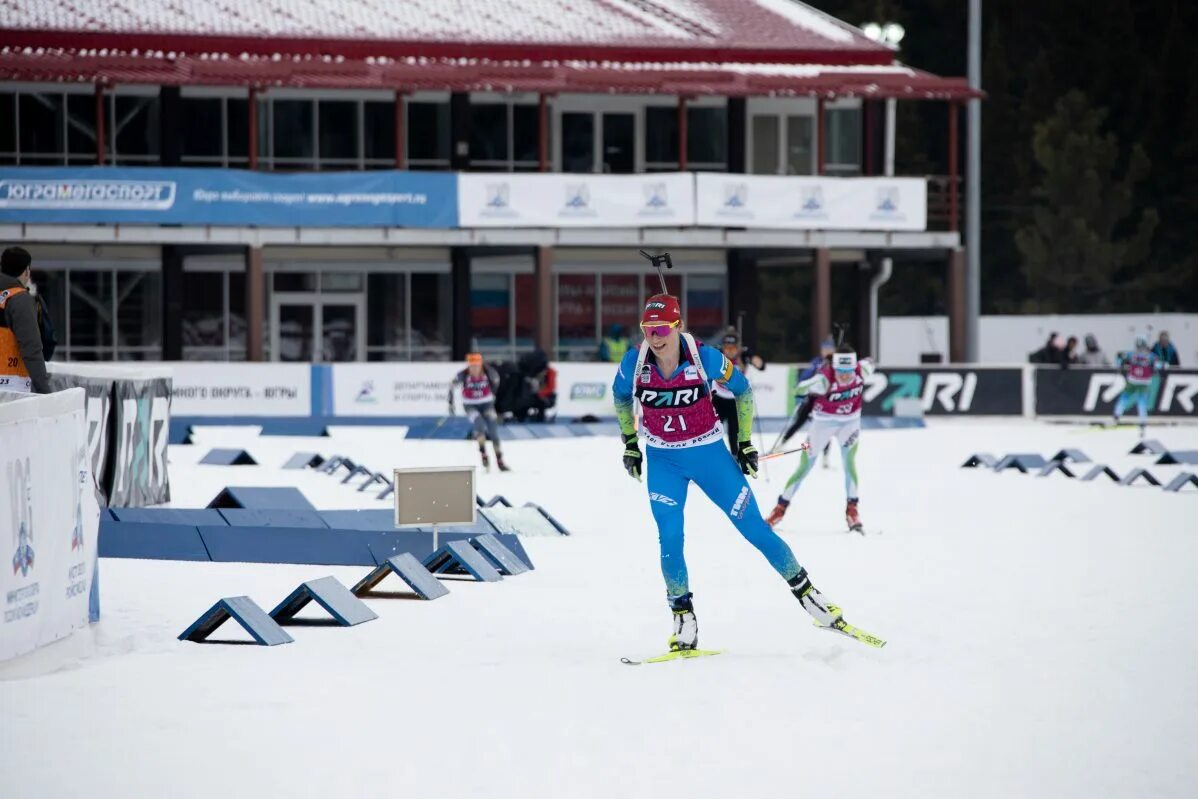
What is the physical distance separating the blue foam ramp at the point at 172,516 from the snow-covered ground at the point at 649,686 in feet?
3.09

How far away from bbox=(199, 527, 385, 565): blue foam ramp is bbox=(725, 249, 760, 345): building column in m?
28.5

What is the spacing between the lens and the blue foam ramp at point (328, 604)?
9883 mm

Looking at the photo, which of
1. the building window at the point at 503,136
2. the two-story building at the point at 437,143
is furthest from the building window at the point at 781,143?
the building window at the point at 503,136

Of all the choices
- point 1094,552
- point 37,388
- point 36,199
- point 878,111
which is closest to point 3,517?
point 37,388

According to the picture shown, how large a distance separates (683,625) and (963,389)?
1083 inches

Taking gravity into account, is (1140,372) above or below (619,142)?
below

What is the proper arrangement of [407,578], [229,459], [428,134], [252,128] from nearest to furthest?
1. [407,578]
2. [229,459]
3. [252,128]
4. [428,134]

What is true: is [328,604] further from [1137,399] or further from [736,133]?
[736,133]

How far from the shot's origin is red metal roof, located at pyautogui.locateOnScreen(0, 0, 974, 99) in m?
36.6

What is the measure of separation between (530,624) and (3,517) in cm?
306

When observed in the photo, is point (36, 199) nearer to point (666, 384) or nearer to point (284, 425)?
point (284, 425)

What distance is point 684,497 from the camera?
9.03 metres

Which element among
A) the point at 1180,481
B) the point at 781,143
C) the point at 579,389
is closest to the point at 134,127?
the point at 579,389

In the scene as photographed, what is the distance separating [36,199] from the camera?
34.7m
